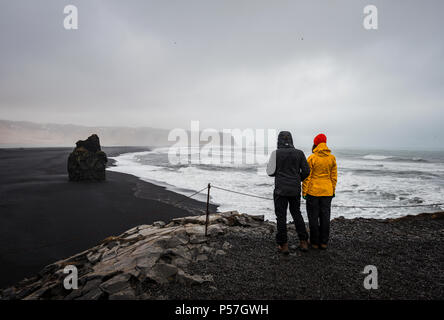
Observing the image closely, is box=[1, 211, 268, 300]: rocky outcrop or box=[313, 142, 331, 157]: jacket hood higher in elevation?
box=[313, 142, 331, 157]: jacket hood

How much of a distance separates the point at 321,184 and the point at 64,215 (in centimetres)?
1035

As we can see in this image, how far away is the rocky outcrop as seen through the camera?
3.22 metres

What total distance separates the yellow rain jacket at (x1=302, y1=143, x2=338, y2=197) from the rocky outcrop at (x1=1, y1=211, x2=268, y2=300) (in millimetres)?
2053

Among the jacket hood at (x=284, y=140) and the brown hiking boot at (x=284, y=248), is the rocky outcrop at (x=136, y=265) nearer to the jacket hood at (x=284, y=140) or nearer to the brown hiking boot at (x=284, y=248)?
the brown hiking boot at (x=284, y=248)

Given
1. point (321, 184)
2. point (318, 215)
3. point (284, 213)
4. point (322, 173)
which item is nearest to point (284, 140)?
point (322, 173)

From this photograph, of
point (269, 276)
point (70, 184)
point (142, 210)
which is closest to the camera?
point (269, 276)

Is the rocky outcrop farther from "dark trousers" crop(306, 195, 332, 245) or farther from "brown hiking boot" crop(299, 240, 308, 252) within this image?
"dark trousers" crop(306, 195, 332, 245)

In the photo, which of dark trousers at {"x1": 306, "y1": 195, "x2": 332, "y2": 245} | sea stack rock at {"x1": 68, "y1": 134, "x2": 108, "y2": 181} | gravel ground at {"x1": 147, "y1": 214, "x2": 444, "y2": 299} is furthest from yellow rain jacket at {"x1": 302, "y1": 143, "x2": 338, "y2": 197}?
sea stack rock at {"x1": 68, "y1": 134, "x2": 108, "y2": 181}

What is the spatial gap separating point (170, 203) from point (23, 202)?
744 cm
